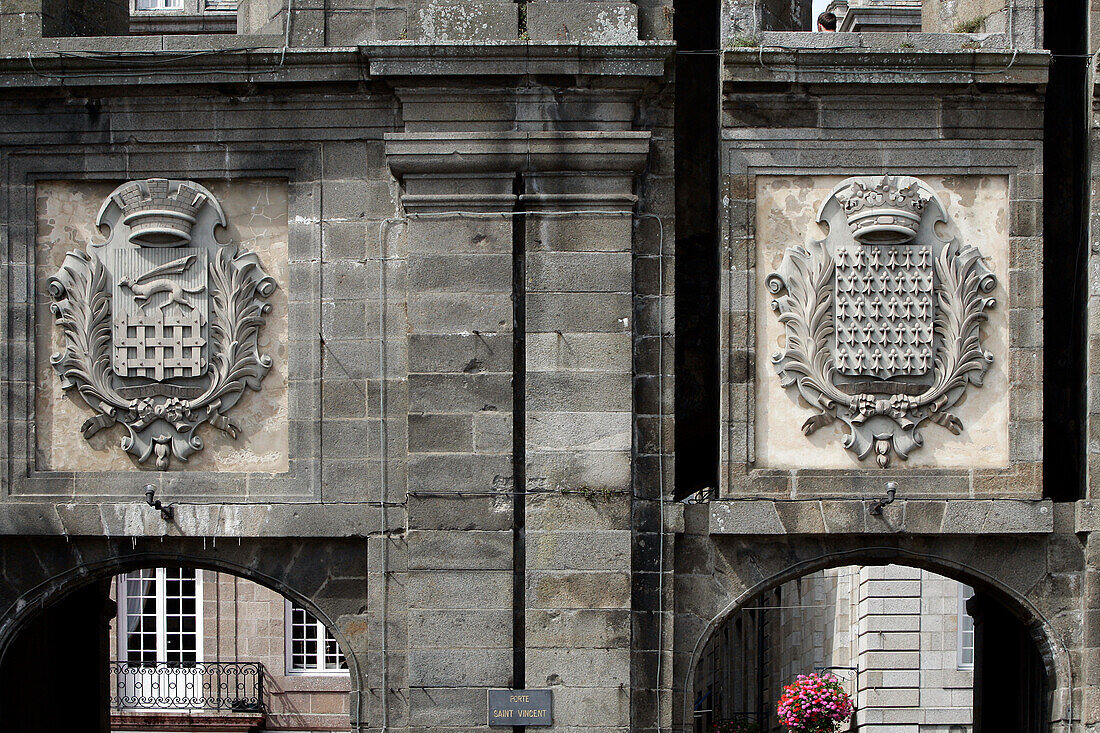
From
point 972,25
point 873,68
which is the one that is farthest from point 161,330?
point 972,25

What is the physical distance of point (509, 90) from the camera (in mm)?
12172

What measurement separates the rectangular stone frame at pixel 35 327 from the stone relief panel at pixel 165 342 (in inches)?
3.4

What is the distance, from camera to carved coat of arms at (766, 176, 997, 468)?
12.3 m

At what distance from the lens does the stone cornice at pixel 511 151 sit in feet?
39.8

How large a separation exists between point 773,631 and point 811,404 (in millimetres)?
17541

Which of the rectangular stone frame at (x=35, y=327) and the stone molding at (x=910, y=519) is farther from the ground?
the rectangular stone frame at (x=35, y=327)

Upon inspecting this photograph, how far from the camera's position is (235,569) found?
12.4 m

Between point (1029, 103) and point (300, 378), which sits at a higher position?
point (1029, 103)

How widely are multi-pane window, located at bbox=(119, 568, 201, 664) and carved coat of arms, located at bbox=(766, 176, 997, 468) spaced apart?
581 inches

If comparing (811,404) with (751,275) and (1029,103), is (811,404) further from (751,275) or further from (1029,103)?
(1029,103)

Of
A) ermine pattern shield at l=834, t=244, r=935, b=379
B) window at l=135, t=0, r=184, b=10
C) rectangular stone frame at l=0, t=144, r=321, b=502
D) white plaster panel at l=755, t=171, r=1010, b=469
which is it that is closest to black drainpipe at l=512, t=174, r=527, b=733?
rectangular stone frame at l=0, t=144, r=321, b=502

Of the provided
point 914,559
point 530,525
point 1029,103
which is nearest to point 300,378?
point 530,525

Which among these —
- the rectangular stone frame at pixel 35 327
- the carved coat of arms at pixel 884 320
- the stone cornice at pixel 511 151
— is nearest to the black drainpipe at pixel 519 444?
the stone cornice at pixel 511 151

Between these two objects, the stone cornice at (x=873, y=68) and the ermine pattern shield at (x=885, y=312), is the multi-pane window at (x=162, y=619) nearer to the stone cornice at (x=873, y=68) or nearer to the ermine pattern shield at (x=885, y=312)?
the ermine pattern shield at (x=885, y=312)
